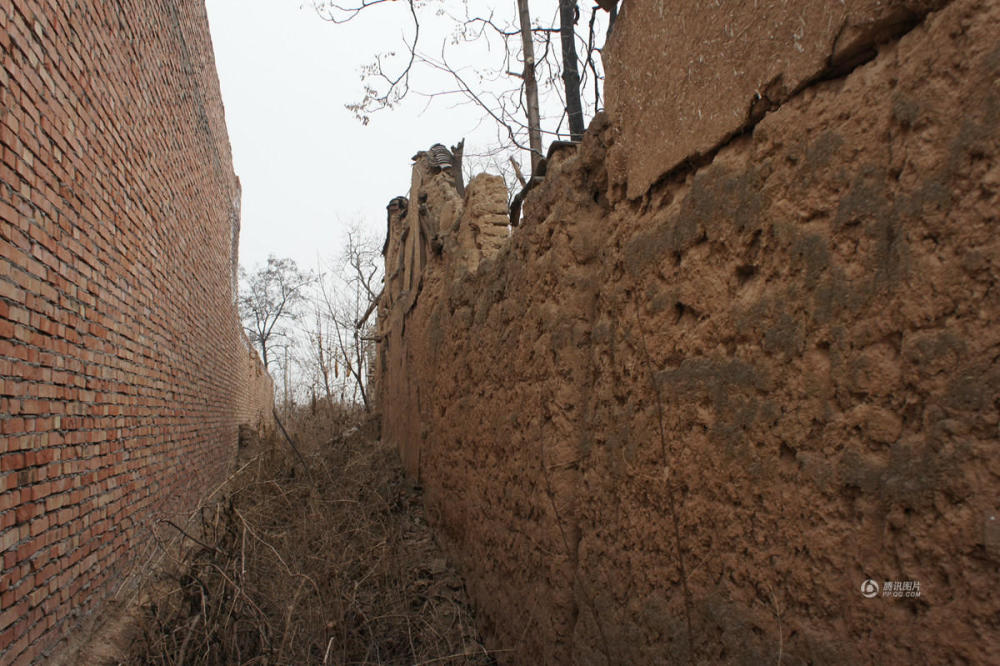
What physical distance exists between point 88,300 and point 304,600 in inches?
79.2

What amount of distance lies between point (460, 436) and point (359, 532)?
33.3 inches

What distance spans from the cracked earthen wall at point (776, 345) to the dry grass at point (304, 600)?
30.1 inches

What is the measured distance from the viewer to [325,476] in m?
5.40

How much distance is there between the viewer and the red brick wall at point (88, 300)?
2.68 m

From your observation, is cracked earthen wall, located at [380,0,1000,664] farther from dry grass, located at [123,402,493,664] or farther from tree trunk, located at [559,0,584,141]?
tree trunk, located at [559,0,584,141]

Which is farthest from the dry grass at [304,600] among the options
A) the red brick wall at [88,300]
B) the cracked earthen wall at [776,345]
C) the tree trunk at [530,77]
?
the tree trunk at [530,77]

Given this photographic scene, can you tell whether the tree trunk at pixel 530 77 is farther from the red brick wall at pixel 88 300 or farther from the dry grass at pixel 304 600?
the dry grass at pixel 304 600

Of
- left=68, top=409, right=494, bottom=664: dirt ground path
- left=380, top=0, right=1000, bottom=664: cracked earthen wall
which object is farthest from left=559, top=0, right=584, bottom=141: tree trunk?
left=380, top=0, right=1000, bottom=664: cracked earthen wall

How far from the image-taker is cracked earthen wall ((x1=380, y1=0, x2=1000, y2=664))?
0.96 metres

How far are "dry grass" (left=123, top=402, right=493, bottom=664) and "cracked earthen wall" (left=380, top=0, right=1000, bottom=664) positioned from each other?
2.50 feet

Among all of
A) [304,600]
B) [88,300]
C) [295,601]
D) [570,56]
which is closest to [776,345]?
[295,601]

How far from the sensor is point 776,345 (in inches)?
50.8

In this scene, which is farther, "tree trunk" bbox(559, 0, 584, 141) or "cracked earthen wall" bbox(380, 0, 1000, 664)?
"tree trunk" bbox(559, 0, 584, 141)

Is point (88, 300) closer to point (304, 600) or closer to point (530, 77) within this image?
point (304, 600)
